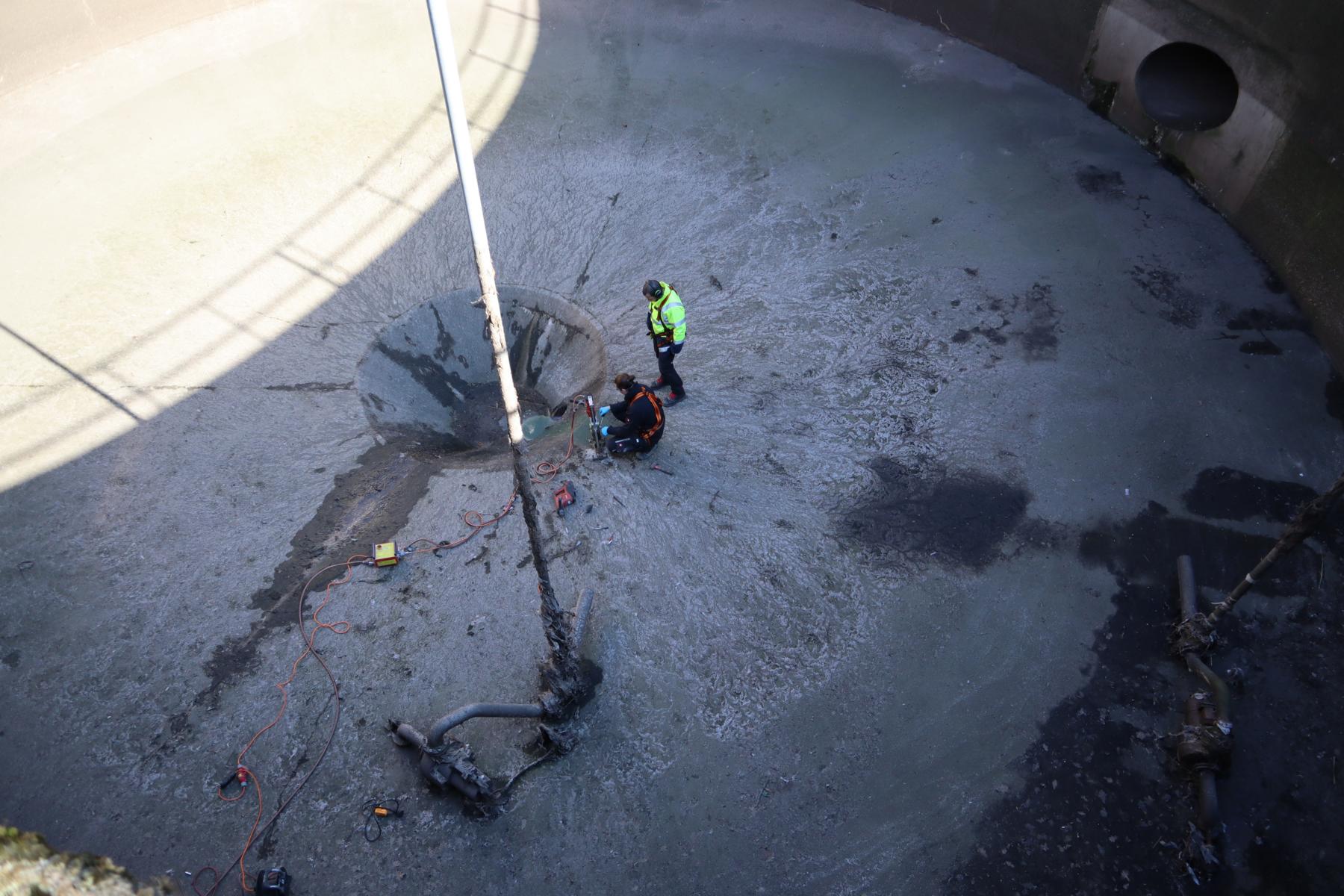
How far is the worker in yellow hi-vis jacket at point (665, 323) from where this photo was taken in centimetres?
719

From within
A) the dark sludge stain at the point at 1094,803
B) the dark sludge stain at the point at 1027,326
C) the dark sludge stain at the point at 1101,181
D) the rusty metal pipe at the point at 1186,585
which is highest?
the dark sludge stain at the point at 1101,181

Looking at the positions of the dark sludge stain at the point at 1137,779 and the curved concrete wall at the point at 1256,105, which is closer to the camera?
the dark sludge stain at the point at 1137,779

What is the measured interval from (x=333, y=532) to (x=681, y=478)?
124 inches

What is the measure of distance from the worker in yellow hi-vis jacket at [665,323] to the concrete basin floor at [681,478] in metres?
0.60

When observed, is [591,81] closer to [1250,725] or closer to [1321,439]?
[1321,439]

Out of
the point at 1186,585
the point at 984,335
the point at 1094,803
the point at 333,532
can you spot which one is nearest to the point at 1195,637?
the point at 1186,585

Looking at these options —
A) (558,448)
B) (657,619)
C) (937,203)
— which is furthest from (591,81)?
(657,619)

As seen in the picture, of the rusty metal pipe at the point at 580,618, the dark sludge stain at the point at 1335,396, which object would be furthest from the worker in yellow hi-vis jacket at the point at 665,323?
the dark sludge stain at the point at 1335,396

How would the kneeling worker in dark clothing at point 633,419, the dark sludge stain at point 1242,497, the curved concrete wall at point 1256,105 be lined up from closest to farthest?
1. the dark sludge stain at point 1242,497
2. the kneeling worker in dark clothing at point 633,419
3. the curved concrete wall at point 1256,105

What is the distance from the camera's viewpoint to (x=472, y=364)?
941 cm

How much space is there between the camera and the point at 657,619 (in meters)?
6.25

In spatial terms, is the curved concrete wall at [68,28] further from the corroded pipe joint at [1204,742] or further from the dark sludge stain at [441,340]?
the corroded pipe joint at [1204,742]

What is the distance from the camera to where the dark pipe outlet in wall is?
32.5ft

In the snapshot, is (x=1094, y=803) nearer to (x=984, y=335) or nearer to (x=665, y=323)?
(x=984, y=335)
